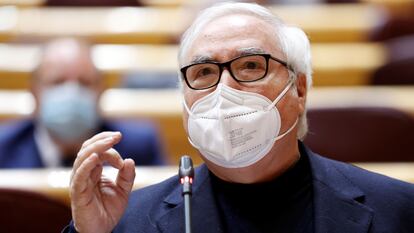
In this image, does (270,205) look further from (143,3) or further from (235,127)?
(143,3)

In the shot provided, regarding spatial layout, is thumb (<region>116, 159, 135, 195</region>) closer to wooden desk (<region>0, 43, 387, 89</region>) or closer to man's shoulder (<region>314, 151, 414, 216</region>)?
man's shoulder (<region>314, 151, 414, 216</region>)

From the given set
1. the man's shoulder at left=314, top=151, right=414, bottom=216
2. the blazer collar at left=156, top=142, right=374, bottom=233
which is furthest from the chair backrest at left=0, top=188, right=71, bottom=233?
the man's shoulder at left=314, top=151, right=414, bottom=216

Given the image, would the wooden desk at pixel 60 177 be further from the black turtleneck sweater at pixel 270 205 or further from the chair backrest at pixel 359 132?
the black turtleneck sweater at pixel 270 205

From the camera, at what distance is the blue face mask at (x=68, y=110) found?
3.92ft

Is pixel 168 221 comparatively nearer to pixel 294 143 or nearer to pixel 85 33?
pixel 294 143

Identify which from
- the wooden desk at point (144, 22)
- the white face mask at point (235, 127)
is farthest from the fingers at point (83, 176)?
the wooden desk at point (144, 22)

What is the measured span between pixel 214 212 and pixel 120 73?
2.77 ft

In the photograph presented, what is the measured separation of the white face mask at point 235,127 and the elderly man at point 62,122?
525 millimetres

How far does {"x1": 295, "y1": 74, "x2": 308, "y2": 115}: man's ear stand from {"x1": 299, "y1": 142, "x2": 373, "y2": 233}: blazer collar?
50 millimetres

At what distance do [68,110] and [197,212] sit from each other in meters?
0.53

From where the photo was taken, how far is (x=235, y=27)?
0.72 meters

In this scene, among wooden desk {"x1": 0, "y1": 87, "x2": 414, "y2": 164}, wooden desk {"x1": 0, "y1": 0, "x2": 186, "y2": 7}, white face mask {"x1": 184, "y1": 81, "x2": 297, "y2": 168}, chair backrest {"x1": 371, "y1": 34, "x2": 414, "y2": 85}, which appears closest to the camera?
white face mask {"x1": 184, "y1": 81, "x2": 297, "y2": 168}

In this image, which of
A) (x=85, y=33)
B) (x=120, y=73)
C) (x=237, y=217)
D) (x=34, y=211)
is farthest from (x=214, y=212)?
(x=85, y=33)

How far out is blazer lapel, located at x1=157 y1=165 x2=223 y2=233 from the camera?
703mm
